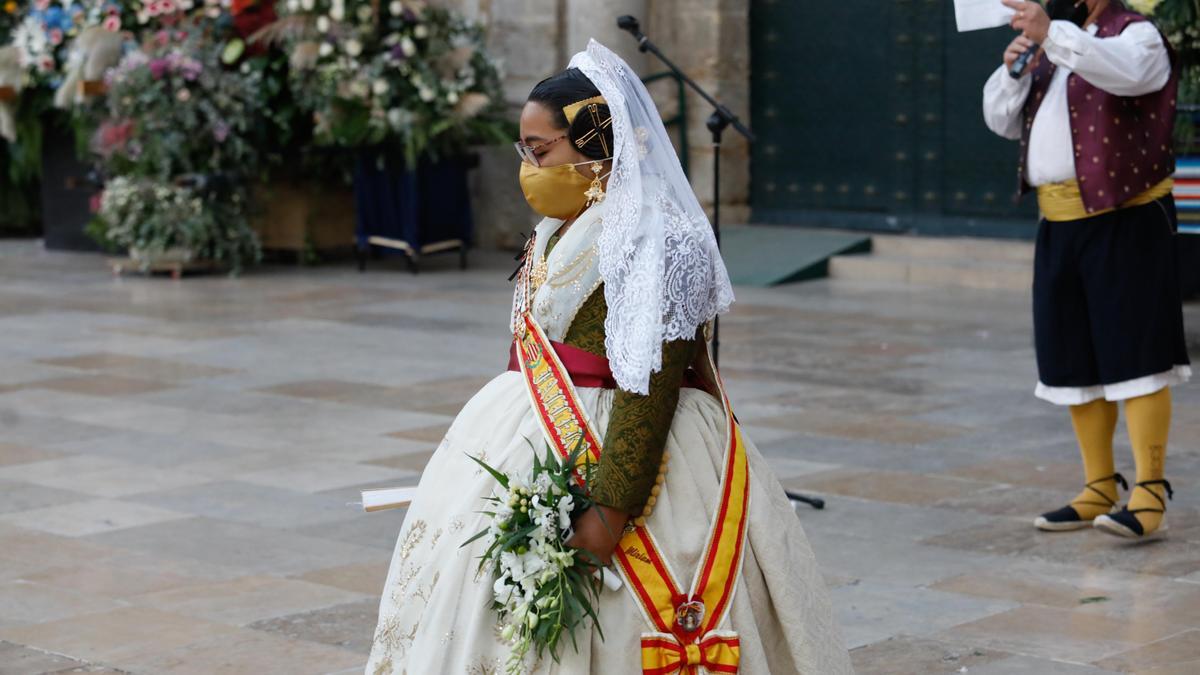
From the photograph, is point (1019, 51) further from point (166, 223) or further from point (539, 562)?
point (166, 223)

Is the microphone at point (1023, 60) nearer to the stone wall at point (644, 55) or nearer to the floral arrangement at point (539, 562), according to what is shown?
the floral arrangement at point (539, 562)

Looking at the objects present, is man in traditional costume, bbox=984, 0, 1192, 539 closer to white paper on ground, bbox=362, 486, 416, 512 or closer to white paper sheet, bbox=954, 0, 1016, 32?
white paper sheet, bbox=954, 0, 1016, 32

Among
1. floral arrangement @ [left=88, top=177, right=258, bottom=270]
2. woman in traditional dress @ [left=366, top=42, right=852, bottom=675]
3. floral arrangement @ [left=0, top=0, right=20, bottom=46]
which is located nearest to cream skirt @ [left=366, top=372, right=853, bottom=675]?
woman in traditional dress @ [left=366, top=42, right=852, bottom=675]

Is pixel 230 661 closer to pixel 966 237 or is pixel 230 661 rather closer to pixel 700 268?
pixel 700 268

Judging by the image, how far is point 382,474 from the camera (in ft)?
22.5

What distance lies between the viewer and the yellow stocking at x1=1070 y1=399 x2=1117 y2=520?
5957 mm

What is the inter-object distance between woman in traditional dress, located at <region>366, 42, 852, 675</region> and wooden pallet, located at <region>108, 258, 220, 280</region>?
1031 cm

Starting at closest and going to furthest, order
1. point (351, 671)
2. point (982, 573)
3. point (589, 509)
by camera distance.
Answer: point (589, 509) → point (351, 671) → point (982, 573)

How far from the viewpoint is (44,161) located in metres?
15.4

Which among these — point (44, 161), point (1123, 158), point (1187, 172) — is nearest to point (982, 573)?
point (1123, 158)

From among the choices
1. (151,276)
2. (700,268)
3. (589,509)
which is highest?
(700,268)

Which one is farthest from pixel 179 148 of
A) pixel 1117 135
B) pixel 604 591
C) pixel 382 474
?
pixel 604 591

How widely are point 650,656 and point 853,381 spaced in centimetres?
574

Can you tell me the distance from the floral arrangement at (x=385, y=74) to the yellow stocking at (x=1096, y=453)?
7446 mm
